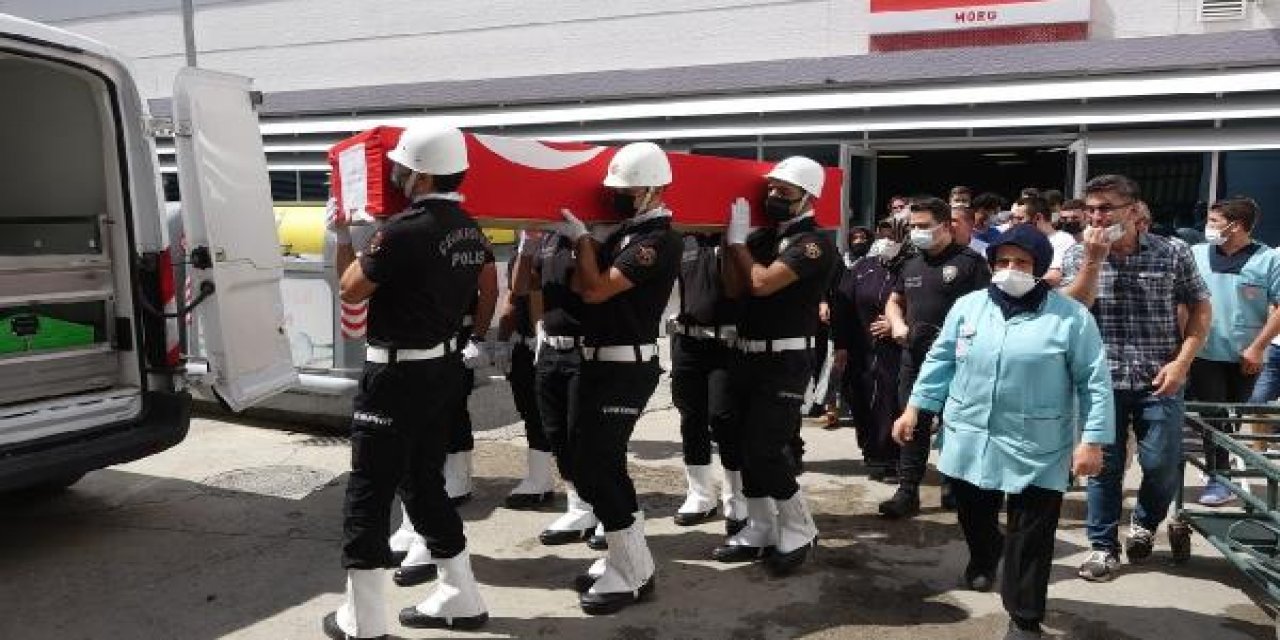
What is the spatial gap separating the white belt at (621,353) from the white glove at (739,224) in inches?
29.6

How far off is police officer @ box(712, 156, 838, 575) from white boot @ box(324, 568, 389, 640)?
69.6 inches

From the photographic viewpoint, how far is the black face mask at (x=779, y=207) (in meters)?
4.56

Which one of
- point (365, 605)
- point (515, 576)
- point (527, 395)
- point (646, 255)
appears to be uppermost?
point (646, 255)

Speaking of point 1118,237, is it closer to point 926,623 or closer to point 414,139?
point 926,623

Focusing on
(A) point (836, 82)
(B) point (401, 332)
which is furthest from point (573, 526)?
(A) point (836, 82)

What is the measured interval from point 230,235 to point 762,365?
2660 millimetres

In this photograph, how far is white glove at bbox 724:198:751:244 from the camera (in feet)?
14.9

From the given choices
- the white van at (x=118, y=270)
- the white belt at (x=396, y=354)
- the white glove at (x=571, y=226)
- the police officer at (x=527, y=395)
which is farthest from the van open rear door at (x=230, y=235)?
the white glove at (x=571, y=226)

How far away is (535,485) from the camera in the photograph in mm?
5559

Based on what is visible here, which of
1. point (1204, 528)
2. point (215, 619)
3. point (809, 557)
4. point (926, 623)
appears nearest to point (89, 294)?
point (215, 619)

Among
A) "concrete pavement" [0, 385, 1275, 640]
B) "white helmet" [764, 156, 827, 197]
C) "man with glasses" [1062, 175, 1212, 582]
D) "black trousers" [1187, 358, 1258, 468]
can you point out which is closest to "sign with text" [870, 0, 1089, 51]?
"black trousers" [1187, 358, 1258, 468]

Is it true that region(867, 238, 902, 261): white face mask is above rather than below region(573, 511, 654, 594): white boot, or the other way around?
above

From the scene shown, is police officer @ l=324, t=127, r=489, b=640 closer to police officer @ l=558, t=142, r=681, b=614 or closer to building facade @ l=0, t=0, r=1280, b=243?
police officer @ l=558, t=142, r=681, b=614

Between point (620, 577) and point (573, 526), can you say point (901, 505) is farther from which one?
point (620, 577)
